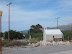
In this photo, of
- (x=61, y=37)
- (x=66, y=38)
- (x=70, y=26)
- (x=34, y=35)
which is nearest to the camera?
(x=61, y=37)

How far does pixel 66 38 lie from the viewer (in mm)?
48219

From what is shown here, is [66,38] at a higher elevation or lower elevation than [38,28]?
lower

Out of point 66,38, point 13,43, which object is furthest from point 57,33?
point 13,43

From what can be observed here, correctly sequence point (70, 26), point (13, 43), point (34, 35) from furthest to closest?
point (70, 26) < point (34, 35) < point (13, 43)

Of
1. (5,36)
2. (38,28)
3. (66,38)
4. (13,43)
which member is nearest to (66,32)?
(66,38)

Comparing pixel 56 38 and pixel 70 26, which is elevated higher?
pixel 70 26

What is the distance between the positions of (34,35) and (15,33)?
1070 centimetres

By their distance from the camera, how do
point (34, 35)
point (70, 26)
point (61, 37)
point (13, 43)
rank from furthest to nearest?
point (70, 26) < point (34, 35) < point (61, 37) < point (13, 43)

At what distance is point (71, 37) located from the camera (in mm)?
48469

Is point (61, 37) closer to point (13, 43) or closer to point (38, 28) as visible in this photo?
point (13, 43)

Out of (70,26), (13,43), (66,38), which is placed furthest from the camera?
(70,26)

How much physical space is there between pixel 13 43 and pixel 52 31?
66.7 ft

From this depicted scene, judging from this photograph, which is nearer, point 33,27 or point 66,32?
point 66,32

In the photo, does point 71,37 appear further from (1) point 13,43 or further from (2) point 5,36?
(1) point 13,43
